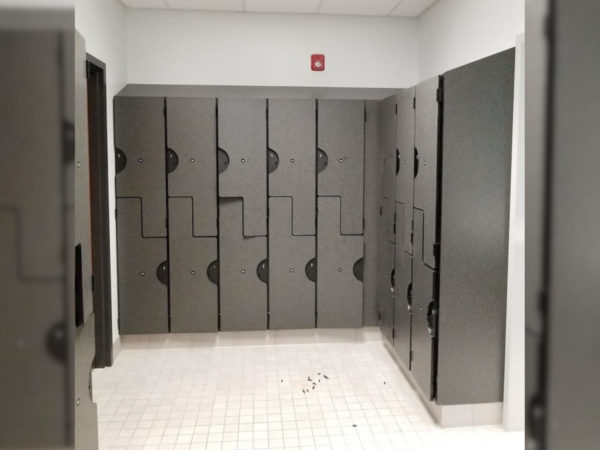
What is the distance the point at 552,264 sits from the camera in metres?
0.35

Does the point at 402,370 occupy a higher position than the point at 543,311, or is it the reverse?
the point at 543,311

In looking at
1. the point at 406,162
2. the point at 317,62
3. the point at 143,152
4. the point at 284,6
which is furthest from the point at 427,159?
the point at 143,152

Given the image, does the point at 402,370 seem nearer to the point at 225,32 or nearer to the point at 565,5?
the point at 225,32

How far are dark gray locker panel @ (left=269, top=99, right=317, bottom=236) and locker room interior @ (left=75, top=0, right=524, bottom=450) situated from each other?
0.02 m

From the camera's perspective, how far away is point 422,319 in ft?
10.5

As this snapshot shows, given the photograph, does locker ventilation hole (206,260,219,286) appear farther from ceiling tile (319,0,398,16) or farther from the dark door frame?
ceiling tile (319,0,398,16)

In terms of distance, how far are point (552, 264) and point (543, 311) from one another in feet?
0.11

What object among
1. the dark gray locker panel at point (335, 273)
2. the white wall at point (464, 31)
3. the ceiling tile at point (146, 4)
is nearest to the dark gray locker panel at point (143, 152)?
the ceiling tile at point (146, 4)

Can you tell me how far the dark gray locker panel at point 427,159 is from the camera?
2957mm

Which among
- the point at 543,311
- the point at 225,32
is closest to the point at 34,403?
the point at 543,311

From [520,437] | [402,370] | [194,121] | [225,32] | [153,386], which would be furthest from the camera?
[225,32]

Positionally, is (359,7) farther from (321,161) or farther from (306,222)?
(306,222)

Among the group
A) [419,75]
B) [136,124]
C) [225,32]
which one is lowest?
[136,124]

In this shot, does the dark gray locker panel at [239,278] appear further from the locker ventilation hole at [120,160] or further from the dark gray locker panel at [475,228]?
the dark gray locker panel at [475,228]
